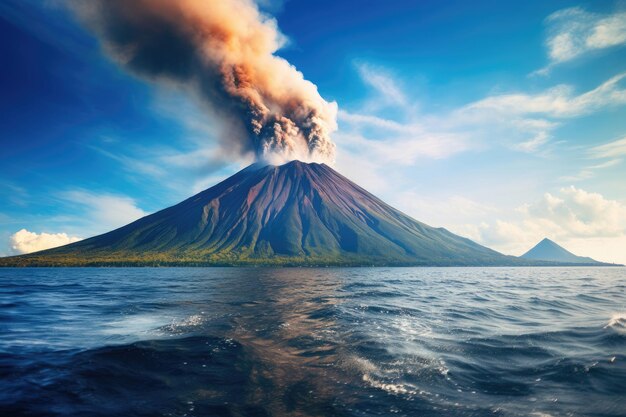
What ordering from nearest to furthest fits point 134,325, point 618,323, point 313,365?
point 313,365
point 618,323
point 134,325

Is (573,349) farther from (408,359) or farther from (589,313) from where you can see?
(589,313)

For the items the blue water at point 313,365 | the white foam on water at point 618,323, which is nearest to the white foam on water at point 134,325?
the blue water at point 313,365

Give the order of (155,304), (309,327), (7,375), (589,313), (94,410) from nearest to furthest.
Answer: (94,410)
(7,375)
(309,327)
(589,313)
(155,304)

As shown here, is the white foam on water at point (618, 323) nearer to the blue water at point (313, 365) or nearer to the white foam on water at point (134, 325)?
the blue water at point (313, 365)

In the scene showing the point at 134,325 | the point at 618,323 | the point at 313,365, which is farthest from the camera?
the point at 134,325

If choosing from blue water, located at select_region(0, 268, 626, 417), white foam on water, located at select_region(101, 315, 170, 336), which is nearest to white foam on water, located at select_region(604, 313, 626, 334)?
blue water, located at select_region(0, 268, 626, 417)

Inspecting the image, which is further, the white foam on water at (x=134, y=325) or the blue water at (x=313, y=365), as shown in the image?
the white foam on water at (x=134, y=325)

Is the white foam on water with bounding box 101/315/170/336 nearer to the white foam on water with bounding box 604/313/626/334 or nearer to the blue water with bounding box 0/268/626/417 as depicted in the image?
the blue water with bounding box 0/268/626/417

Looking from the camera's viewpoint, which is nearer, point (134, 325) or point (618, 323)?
point (618, 323)

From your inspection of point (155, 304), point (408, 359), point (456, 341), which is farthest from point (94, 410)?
point (155, 304)

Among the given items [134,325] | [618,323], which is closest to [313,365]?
[134,325]

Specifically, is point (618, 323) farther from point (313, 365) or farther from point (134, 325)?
point (134, 325)
